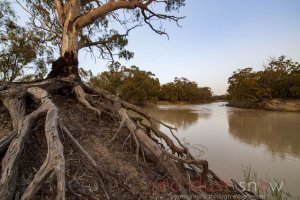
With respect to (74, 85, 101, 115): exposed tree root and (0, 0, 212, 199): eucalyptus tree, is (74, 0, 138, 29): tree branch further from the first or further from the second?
(74, 85, 101, 115): exposed tree root

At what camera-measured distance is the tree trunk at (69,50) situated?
13.2ft

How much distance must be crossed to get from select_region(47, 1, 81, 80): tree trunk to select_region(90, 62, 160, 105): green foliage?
18.5 m

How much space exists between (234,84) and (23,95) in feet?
102

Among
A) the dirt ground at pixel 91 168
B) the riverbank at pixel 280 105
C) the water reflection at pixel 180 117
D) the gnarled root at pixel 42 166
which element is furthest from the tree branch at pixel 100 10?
the riverbank at pixel 280 105

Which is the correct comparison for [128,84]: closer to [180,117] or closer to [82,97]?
[180,117]

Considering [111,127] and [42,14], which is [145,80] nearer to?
[42,14]

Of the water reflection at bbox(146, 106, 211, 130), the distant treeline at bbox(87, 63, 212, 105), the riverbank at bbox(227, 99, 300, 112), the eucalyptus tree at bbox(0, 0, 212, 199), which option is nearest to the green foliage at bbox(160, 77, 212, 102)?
the distant treeline at bbox(87, 63, 212, 105)

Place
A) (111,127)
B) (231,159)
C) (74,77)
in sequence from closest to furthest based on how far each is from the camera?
(111,127), (74,77), (231,159)

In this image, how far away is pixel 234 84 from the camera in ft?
103

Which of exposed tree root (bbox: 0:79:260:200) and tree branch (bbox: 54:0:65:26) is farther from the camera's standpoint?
tree branch (bbox: 54:0:65:26)

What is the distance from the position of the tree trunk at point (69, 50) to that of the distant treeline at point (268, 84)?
25628 mm

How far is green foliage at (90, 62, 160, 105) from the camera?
2409 cm

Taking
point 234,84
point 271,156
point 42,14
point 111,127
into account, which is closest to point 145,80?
point 234,84

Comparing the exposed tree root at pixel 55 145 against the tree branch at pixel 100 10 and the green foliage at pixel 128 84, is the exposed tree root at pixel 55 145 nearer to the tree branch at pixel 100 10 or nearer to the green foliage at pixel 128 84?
the tree branch at pixel 100 10
